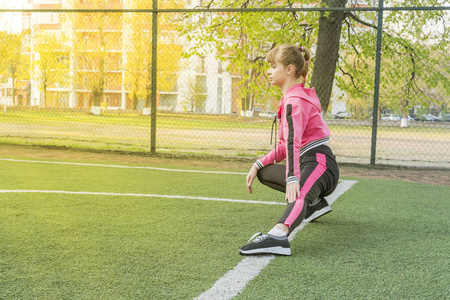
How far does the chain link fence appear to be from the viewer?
9.99 m

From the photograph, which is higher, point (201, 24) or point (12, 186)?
point (201, 24)

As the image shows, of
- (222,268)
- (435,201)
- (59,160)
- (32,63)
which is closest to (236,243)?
(222,268)

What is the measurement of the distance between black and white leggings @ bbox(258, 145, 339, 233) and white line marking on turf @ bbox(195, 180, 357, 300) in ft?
0.97

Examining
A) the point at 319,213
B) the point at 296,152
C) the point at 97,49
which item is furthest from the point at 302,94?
the point at 97,49

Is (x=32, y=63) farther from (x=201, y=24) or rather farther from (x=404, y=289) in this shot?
(x=404, y=289)

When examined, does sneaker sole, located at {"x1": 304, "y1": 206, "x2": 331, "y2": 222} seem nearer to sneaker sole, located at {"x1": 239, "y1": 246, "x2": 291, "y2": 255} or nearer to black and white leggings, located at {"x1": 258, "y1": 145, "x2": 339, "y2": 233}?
black and white leggings, located at {"x1": 258, "y1": 145, "x2": 339, "y2": 233}

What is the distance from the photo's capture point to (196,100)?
25844 millimetres

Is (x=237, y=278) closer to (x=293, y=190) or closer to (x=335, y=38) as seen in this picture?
(x=293, y=190)

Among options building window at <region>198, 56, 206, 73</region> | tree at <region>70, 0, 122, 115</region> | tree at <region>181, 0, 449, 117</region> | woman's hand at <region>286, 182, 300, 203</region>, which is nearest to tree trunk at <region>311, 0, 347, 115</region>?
tree at <region>181, 0, 449, 117</region>

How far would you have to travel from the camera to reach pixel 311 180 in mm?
3334

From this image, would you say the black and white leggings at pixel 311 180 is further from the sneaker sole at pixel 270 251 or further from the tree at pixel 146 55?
the tree at pixel 146 55

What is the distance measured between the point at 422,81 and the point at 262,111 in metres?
16.1

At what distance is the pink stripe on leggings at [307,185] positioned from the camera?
3195 mm

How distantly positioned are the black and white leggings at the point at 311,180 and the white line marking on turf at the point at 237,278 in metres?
0.30
